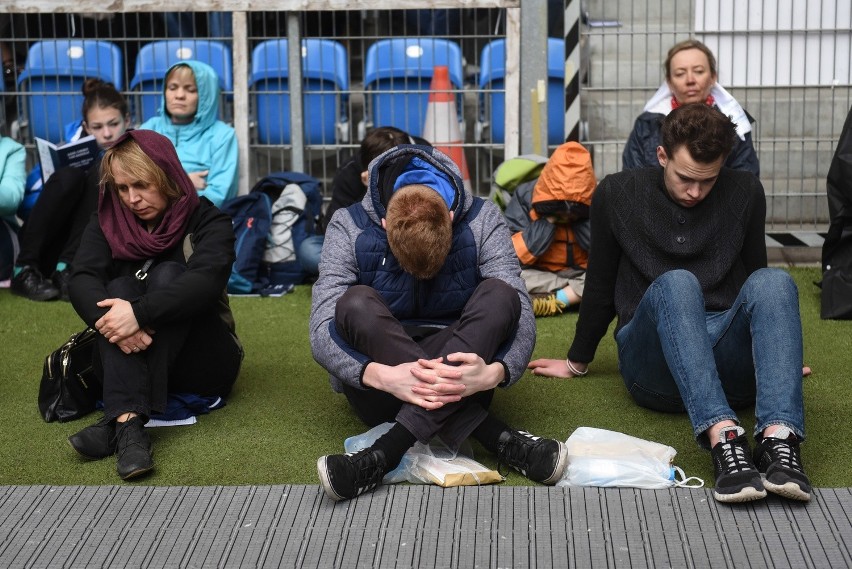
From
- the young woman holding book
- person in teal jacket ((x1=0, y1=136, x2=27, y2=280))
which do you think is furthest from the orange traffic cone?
person in teal jacket ((x1=0, y1=136, x2=27, y2=280))

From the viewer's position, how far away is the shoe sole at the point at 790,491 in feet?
10.3

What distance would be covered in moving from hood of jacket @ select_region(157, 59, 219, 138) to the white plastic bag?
3680 millimetres

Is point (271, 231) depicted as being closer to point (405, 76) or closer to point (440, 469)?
point (405, 76)

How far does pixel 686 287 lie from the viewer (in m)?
3.54

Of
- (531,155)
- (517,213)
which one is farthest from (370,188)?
(531,155)

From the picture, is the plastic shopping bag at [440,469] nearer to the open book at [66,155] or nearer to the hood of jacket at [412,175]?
the hood of jacket at [412,175]

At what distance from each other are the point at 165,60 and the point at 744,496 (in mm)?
5045

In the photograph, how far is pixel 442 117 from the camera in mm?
6973

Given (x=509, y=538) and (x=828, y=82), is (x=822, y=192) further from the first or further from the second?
(x=509, y=538)

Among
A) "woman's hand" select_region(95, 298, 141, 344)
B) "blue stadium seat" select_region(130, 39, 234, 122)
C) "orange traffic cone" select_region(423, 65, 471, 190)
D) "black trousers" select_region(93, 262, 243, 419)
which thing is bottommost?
"black trousers" select_region(93, 262, 243, 419)

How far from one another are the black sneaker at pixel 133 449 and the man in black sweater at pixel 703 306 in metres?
1.52

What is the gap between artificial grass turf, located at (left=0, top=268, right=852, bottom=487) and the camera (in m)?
3.63

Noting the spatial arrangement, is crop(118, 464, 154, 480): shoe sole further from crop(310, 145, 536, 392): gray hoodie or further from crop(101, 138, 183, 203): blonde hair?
crop(101, 138, 183, 203): blonde hair

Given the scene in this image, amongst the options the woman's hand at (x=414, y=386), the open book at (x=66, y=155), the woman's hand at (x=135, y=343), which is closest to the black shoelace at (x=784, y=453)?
the woman's hand at (x=414, y=386)
